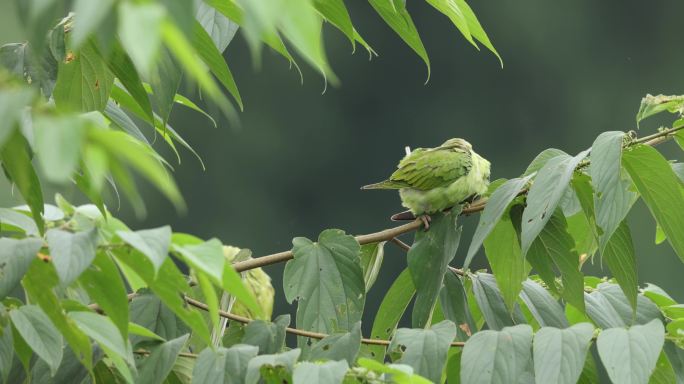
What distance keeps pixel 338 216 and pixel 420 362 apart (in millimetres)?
7490

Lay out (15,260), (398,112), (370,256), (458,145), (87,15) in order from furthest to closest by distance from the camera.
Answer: (398,112)
(458,145)
(370,256)
(15,260)
(87,15)

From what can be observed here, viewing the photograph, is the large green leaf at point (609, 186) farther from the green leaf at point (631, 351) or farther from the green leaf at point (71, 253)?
the green leaf at point (71, 253)

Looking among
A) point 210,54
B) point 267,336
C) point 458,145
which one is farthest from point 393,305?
point 458,145

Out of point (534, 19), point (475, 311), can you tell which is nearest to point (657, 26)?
point (534, 19)

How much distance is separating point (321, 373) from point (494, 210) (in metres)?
0.41

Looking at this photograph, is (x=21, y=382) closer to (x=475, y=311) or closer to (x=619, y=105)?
(x=475, y=311)

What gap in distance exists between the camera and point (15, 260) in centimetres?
106

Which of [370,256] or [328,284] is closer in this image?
[328,284]

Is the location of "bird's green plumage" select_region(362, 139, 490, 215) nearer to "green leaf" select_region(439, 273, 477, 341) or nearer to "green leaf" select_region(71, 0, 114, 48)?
"green leaf" select_region(439, 273, 477, 341)

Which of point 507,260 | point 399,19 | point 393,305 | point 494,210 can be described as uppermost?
point 399,19

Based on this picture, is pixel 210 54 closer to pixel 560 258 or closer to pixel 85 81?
pixel 85 81

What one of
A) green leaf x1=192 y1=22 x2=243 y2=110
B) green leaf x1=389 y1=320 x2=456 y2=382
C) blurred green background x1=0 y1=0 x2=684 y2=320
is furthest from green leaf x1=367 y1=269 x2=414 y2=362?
blurred green background x1=0 y1=0 x2=684 y2=320

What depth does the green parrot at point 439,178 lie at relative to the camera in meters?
1.96

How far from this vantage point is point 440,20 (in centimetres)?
963
